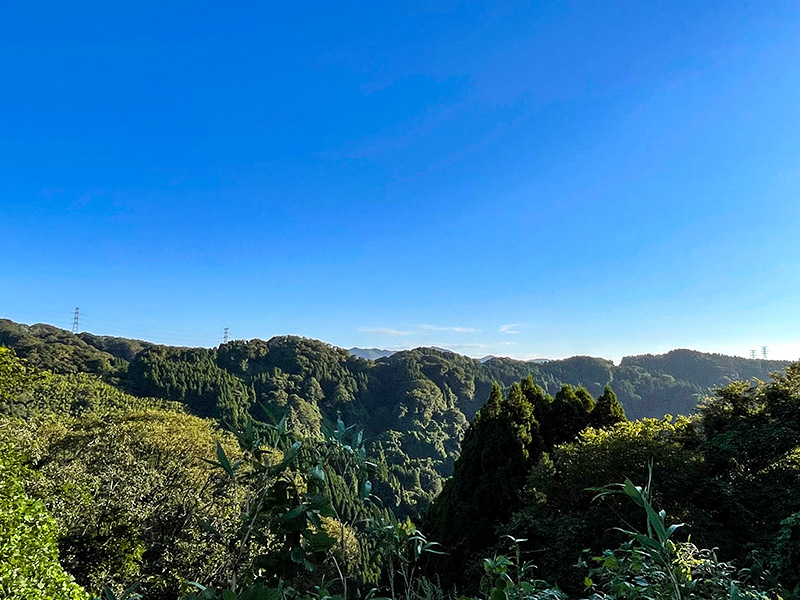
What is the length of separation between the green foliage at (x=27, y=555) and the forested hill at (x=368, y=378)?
34.6 m

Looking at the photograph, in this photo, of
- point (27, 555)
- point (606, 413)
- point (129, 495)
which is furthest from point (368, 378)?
point (27, 555)

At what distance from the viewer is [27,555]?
5.14 m

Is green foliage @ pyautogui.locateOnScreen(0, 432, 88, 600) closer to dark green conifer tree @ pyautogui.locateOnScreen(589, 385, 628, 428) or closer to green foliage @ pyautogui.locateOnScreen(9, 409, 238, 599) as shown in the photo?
green foliage @ pyautogui.locateOnScreen(9, 409, 238, 599)

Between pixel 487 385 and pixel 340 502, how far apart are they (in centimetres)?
9664

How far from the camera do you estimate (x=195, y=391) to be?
5900 cm

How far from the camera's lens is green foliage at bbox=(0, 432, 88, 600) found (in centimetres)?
479

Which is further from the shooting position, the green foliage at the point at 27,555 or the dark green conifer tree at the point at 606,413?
the dark green conifer tree at the point at 606,413

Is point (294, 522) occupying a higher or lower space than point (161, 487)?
higher

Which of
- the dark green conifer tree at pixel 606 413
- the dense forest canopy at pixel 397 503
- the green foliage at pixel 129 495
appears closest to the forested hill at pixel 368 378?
the green foliage at pixel 129 495

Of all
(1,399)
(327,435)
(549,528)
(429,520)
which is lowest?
(429,520)

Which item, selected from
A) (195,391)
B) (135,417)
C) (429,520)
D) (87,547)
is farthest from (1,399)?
(195,391)

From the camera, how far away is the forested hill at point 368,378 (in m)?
54.9

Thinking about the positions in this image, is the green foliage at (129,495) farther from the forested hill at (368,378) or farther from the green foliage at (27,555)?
the forested hill at (368,378)

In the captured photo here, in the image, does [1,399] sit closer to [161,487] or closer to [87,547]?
[87,547]
